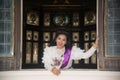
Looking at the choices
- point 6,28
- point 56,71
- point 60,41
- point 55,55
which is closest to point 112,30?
point 60,41

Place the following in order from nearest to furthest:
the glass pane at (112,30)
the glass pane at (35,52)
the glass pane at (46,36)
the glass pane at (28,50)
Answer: the glass pane at (112,30)
the glass pane at (28,50)
the glass pane at (35,52)
the glass pane at (46,36)

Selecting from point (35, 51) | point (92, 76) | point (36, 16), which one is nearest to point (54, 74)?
point (92, 76)

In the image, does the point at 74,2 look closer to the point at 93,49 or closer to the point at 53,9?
the point at 53,9

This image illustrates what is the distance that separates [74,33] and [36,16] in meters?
0.81

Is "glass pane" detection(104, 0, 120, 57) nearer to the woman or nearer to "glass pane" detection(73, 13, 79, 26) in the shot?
the woman

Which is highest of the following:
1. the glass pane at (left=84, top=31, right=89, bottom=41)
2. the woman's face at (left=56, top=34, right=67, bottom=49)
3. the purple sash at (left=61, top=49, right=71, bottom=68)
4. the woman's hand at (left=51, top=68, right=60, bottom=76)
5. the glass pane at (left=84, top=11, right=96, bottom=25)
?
the glass pane at (left=84, top=11, right=96, bottom=25)

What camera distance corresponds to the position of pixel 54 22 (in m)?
6.86

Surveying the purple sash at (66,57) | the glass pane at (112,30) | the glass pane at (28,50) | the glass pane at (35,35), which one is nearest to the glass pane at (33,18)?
the glass pane at (35,35)

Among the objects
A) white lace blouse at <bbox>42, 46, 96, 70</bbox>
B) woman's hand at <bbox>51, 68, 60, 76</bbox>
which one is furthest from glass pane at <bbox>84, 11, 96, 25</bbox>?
woman's hand at <bbox>51, 68, 60, 76</bbox>

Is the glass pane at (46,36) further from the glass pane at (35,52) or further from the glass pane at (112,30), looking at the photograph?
the glass pane at (112,30)

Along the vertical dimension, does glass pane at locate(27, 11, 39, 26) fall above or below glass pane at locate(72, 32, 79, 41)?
above

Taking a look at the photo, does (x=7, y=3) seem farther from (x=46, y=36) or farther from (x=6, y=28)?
(x=46, y=36)

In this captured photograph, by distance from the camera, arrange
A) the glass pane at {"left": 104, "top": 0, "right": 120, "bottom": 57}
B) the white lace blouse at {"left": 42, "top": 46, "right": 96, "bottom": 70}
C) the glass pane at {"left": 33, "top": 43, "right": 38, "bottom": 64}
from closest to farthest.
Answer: the glass pane at {"left": 104, "top": 0, "right": 120, "bottom": 57}
the white lace blouse at {"left": 42, "top": 46, "right": 96, "bottom": 70}
the glass pane at {"left": 33, "top": 43, "right": 38, "bottom": 64}

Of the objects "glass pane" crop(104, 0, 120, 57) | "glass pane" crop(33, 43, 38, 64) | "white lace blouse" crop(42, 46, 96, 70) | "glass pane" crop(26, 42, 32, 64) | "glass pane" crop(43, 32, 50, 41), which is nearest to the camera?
"glass pane" crop(104, 0, 120, 57)
